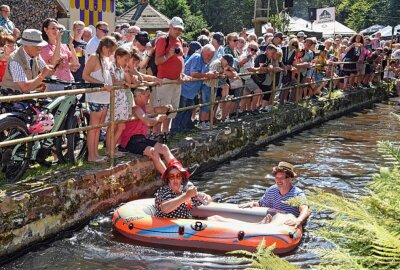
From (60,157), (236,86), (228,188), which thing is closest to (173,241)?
(60,157)

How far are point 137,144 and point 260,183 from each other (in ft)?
7.20

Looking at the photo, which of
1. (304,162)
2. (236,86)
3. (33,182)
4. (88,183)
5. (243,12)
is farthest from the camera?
(243,12)

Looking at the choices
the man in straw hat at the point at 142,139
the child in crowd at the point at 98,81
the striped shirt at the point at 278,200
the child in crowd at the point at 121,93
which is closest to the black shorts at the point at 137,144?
the man in straw hat at the point at 142,139

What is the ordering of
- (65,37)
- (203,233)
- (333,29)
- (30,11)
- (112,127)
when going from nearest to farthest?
(203,233)
(112,127)
(65,37)
(30,11)
(333,29)

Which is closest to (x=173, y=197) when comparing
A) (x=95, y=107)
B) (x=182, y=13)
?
(x=95, y=107)

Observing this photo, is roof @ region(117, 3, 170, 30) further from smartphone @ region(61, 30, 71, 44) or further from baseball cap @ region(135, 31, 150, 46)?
smartphone @ region(61, 30, 71, 44)

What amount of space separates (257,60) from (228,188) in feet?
14.3

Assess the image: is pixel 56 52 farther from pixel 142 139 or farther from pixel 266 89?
pixel 266 89

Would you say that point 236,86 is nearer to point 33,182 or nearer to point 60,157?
point 60,157

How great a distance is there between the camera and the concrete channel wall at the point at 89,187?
6.02m

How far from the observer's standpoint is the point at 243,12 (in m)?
52.7

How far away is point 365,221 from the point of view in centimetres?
157

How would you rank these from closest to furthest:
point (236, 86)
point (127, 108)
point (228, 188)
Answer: point (127, 108), point (228, 188), point (236, 86)

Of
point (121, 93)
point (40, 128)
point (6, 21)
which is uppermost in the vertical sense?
point (6, 21)
